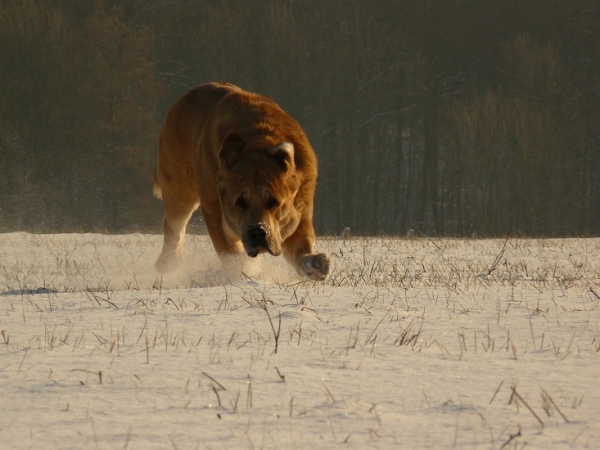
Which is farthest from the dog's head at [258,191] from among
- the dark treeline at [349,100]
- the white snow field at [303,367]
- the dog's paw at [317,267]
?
the dark treeline at [349,100]

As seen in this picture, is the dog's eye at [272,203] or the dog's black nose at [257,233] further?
the dog's eye at [272,203]

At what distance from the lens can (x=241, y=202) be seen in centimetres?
646

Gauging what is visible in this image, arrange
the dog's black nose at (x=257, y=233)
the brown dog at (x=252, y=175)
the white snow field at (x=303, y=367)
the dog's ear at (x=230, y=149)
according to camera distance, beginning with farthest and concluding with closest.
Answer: the dog's ear at (x=230, y=149) → the brown dog at (x=252, y=175) → the dog's black nose at (x=257, y=233) → the white snow field at (x=303, y=367)

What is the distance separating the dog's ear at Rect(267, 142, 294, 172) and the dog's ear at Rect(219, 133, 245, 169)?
0.86 feet

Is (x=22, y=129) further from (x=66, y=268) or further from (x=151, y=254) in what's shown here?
(x=66, y=268)

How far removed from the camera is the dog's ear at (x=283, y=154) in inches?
254

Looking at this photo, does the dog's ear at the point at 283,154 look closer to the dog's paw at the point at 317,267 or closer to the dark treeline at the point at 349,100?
the dog's paw at the point at 317,267

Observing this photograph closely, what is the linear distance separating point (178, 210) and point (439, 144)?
1430 inches

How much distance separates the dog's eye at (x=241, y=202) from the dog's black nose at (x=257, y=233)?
210 millimetres

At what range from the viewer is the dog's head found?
635 centimetres

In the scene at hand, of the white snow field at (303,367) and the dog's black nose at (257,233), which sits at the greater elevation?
the white snow field at (303,367)

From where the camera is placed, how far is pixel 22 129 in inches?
1293

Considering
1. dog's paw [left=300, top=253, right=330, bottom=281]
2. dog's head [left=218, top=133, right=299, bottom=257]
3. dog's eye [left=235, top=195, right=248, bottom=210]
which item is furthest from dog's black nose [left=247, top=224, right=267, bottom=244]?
dog's paw [left=300, top=253, right=330, bottom=281]

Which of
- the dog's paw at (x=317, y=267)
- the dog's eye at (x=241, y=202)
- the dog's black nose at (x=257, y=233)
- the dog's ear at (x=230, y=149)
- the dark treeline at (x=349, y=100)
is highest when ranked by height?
the dog's ear at (x=230, y=149)
